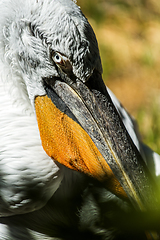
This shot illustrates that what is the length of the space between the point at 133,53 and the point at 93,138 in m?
3.00

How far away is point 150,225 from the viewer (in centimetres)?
78

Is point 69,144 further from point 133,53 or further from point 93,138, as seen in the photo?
point 133,53

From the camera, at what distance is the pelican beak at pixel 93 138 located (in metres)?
1.38

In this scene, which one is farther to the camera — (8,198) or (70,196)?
(70,196)

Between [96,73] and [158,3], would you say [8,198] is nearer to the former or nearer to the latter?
[96,73]

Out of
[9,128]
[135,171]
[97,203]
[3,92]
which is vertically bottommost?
[97,203]

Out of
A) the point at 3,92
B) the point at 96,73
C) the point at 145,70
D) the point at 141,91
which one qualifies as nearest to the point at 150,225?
the point at 96,73

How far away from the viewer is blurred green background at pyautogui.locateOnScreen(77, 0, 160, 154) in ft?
10.9

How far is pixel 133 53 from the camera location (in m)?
4.16

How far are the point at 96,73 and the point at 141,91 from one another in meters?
2.45

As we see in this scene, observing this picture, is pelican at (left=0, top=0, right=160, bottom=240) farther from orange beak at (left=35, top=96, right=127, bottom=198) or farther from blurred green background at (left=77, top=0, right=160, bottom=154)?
blurred green background at (left=77, top=0, right=160, bottom=154)

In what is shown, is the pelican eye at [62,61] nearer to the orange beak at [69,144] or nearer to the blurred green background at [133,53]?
the orange beak at [69,144]

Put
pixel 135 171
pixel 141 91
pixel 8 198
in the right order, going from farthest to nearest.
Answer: pixel 141 91, pixel 8 198, pixel 135 171

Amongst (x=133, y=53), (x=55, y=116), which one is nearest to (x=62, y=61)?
(x=55, y=116)
